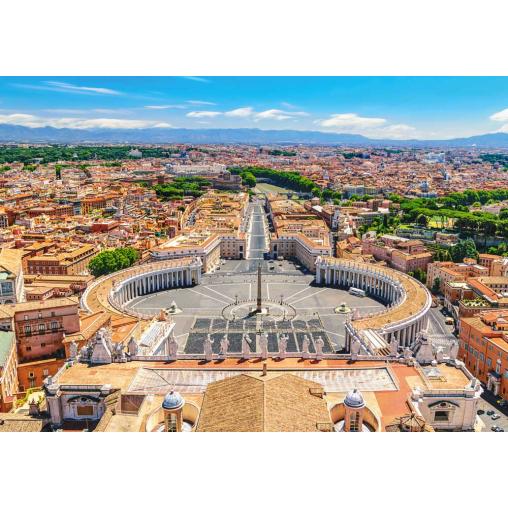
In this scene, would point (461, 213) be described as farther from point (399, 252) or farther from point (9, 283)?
point (9, 283)

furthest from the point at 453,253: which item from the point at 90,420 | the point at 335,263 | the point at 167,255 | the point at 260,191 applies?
the point at 260,191

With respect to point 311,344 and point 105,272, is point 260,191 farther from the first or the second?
point 311,344

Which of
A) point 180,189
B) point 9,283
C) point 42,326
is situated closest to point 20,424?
Result: point 42,326

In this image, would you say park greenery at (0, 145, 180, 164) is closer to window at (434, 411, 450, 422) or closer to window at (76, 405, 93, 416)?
window at (76, 405, 93, 416)

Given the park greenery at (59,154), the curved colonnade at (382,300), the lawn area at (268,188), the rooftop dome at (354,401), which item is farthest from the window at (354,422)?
the park greenery at (59,154)

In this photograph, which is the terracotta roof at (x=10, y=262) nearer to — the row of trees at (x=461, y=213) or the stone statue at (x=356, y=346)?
the stone statue at (x=356, y=346)

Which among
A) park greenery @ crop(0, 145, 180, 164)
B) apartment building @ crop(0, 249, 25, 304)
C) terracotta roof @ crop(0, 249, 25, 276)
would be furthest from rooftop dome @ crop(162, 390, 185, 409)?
park greenery @ crop(0, 145, 180, 164)

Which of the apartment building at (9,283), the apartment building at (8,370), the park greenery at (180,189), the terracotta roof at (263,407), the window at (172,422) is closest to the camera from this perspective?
the terracotta roof at (263,407)
